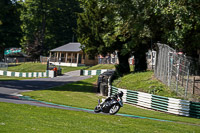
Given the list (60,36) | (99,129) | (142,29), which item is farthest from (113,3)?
(60,36)

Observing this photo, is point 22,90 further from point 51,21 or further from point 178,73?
point 51,21

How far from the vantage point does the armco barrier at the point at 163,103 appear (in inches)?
738

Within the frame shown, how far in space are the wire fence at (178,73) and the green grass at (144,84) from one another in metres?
0.47

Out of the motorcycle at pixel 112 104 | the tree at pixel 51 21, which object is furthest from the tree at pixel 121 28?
the tree at pixel 51 21

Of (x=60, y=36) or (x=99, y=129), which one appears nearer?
(x=99, y=129)

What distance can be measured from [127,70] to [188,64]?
51.6ft

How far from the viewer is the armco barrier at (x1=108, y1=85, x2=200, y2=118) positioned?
18.7 meters

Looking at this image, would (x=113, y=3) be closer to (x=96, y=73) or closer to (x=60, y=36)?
(x=96, y=73)

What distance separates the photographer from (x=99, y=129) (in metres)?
10.6

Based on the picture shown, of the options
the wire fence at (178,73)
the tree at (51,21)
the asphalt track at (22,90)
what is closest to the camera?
the wire fence at (178,73)

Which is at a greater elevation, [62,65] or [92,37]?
[92,37]

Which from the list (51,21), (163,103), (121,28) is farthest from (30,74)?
(51,21)

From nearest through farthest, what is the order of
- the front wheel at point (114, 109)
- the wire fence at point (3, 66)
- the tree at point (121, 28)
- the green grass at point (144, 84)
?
the front wheel at point (114, 109) < the green grass at point (144, 84) < the tree at point (121, 28) < the wire fence at point (3, 66)

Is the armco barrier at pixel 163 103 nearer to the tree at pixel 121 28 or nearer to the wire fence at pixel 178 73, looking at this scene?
the wire fence at pixel 178 73
